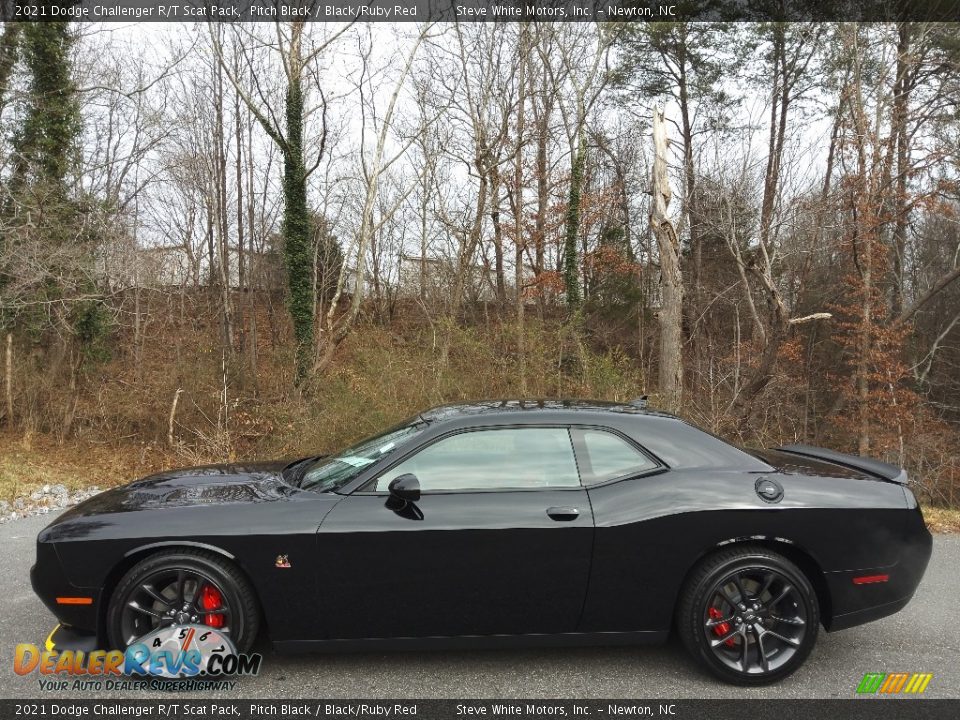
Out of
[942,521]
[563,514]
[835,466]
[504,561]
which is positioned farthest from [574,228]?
[504,561]

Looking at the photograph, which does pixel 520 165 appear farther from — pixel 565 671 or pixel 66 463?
pixel 565 671

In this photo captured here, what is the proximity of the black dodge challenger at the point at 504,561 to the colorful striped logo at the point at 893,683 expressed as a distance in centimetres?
27

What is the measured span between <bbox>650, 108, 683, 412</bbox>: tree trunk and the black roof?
848 centimetres

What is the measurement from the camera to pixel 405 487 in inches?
115

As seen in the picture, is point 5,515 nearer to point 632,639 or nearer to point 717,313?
point 632,639

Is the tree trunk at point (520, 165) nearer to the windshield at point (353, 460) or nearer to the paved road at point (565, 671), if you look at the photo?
the windshield at point (353, 460)

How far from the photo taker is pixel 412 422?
3719mm

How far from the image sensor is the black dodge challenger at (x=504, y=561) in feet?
9.68

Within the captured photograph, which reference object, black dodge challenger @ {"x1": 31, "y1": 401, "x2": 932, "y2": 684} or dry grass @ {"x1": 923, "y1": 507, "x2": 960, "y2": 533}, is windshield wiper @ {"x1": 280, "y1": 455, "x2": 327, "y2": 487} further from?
dry grass @ {"x1": 923, "y1": 507, "x2": 960, "y2": 533}

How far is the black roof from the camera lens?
11.3 feet

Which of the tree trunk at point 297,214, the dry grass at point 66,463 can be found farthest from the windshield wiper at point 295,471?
the tree trunk at point 297,214

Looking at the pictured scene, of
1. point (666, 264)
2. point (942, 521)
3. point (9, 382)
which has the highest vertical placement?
point (666, 264)

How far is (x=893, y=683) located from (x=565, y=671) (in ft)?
5.32

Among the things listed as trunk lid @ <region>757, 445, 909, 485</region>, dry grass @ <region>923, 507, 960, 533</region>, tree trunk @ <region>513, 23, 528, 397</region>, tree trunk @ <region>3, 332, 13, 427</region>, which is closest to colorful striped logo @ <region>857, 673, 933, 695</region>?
trunk lid @ <region>757, 445, 909, 485</region>
